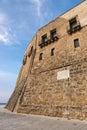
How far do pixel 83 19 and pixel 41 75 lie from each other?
23.0ft

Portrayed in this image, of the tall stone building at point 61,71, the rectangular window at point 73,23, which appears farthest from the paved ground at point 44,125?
the rectangular window at point 73,23

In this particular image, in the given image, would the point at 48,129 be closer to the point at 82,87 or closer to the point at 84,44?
the point at 82,87

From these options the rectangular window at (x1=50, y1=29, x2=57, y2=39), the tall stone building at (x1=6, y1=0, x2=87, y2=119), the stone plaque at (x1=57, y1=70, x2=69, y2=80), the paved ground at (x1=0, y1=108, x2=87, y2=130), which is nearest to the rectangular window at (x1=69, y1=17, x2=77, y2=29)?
the tall stone building at (x1=6, y1=0, x2=87, y2=119)

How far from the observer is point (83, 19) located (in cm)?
1238

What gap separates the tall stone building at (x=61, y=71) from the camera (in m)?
9.93

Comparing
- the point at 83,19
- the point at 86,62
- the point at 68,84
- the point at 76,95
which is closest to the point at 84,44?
the point at 86,62

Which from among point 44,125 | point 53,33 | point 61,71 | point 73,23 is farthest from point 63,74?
point 53,33

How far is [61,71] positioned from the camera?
1199 cm

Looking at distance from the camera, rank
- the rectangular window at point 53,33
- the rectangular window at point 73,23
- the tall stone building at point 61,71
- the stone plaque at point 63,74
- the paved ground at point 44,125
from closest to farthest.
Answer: the paved ground at point 44,125
the tall stone building at point 61,71
the stone plaque at point 63,74
the rectangular window at point 73,23
the rectangular window at point 53,33

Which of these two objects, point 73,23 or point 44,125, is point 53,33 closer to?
point 73,23

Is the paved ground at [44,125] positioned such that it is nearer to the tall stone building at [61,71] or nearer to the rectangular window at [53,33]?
the tall stone building at [61,71]

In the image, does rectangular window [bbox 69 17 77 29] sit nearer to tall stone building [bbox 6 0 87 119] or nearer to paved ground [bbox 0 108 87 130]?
tall stone building [bbox 6 0 87 119]

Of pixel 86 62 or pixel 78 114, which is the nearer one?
pixel 78 114

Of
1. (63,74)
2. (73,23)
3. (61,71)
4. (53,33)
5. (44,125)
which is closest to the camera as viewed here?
(44,125)
